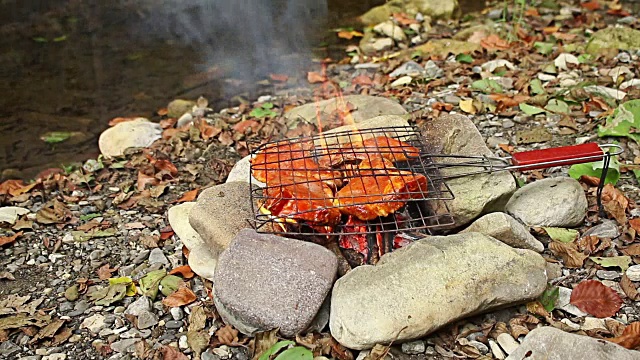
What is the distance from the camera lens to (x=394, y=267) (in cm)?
302

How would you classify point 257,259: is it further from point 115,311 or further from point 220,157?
point 220,157

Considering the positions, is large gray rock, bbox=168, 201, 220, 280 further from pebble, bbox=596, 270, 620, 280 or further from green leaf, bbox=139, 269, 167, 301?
pebble, bbox=596, 270, 620, 280

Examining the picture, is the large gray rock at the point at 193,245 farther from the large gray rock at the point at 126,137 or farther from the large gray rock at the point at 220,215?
the large gray rock at the point at 126,137

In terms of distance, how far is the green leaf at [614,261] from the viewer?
333 cm

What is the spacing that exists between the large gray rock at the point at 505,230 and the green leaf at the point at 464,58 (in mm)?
3136

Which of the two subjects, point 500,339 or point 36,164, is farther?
point 36,164

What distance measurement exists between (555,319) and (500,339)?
0.32 metres

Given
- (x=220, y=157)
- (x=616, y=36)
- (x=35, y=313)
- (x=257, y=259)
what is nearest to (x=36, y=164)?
(x=220, y=157)

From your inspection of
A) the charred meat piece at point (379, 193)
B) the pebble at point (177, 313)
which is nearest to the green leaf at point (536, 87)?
the charred meat piece at point (379, 193)

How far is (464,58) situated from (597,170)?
2.53 meters

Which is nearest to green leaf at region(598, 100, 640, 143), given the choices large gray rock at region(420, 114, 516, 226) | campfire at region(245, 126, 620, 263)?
campfire at region(245, 126, 620, 263)

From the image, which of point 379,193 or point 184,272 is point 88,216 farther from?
point 379,193

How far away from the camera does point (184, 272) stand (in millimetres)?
3605

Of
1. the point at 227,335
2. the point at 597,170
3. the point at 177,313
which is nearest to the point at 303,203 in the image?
the point at 227,335
